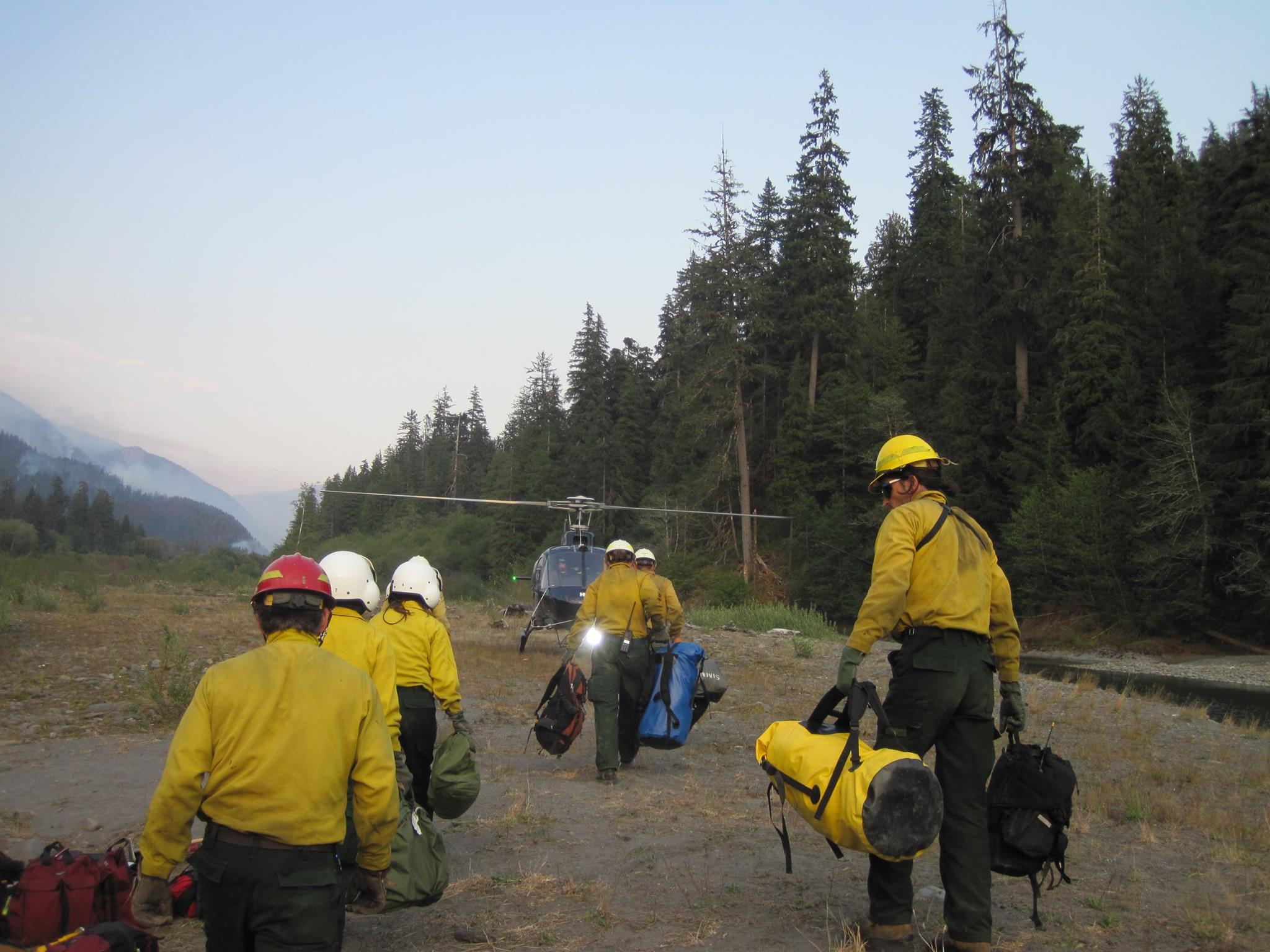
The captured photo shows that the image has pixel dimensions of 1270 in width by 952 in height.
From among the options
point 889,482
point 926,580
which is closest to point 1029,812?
point 926,580

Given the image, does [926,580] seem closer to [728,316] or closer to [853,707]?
[853,707]

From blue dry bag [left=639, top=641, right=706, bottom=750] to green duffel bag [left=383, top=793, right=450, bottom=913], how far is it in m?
4.60

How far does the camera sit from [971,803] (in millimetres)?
4363

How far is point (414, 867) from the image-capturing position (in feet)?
13.2

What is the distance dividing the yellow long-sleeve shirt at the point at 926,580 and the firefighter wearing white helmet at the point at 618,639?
4552mm

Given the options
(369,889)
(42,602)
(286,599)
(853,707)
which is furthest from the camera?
A: (42,602)

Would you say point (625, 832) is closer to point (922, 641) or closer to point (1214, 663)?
point (922, 641)

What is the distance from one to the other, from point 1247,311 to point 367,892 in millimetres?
37057

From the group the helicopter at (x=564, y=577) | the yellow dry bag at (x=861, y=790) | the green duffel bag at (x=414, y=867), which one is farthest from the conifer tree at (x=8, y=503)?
the yellow dry bag at (x=861, y=790)

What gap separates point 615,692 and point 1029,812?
4.75m

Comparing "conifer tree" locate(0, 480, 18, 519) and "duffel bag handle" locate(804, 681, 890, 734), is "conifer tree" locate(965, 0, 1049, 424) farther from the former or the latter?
"conifer tree" locate(0, 480, 18, 519)

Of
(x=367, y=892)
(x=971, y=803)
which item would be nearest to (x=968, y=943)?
(x=971, y=803)

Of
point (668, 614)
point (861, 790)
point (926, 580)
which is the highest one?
point (926, 580)

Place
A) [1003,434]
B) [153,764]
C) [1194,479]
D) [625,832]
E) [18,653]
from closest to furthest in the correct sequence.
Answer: [625,832] < [153,764] < [18,653] < [1194,479] < [1003,434]
